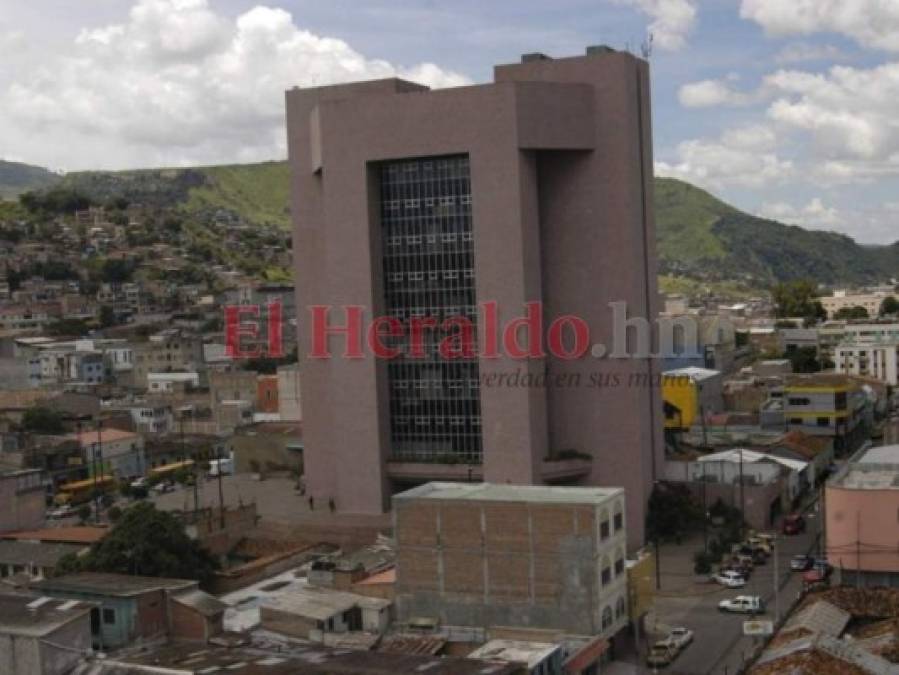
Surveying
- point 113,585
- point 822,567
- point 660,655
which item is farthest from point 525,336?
point 113,585

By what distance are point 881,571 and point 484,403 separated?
1060 centimetres

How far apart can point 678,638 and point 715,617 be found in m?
2.17

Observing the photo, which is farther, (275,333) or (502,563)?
(275,333)

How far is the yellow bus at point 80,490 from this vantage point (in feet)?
126

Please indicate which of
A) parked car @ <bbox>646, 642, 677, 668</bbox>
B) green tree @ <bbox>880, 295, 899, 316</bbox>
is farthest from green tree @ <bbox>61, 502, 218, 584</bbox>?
green tree @ <bbox>880, 295, 899, 316</bbox>

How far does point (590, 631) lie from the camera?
2008cm

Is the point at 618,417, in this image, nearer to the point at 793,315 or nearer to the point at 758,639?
the point at 758,639

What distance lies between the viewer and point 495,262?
2984cm

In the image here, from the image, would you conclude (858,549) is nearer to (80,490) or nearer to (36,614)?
(36,614)

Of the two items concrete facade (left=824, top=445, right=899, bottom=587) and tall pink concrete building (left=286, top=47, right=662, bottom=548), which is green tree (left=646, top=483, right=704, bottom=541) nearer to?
tall pink concrete building (left=286, top=47, right=662, bottom=548)

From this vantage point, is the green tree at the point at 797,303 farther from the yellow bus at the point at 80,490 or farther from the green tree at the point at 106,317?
the yellow bus at the point at 80,490

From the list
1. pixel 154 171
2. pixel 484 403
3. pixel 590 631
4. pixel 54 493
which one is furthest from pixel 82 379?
pixel 154 171

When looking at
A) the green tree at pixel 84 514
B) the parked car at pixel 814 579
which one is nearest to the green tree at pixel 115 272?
the green tree at pixel 84 514

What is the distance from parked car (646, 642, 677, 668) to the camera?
2077 centimetres
